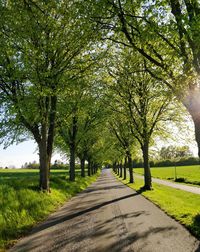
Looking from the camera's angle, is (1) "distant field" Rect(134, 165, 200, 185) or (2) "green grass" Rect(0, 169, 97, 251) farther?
(1) "distant field" Rect(134, 165, 200, 185)

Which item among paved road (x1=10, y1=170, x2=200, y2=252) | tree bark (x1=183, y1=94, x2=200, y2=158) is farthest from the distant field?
paved road (x1=10, y1=170, x2=200, y2=252)

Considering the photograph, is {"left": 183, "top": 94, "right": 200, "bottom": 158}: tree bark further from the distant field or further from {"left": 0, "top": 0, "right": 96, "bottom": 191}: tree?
the distant field

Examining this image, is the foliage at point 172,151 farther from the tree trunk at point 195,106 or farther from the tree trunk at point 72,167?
the tree trunk at point 195,106

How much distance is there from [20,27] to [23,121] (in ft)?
17.7

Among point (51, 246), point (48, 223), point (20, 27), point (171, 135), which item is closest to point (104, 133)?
point (171, 135)

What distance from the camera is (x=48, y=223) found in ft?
35.2

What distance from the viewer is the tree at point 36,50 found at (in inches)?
559

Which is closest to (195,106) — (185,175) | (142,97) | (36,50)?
(36,50)

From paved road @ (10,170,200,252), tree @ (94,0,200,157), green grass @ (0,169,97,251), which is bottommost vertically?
paved road @ (10,170,200,252)

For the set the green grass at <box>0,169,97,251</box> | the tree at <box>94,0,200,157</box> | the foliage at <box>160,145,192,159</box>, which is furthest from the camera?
the foliage at <box>160,145,192,159</box>

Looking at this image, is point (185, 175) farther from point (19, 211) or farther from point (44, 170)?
point (19, 211)

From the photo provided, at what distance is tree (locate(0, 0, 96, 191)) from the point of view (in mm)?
14188

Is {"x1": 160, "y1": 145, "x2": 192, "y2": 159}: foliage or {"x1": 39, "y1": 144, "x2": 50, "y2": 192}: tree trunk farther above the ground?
{"x1": 160, "y1": 145, "x2": 192, "y2": 159}: foliage

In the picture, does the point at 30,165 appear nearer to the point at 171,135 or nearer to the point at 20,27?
the point at 171,135
